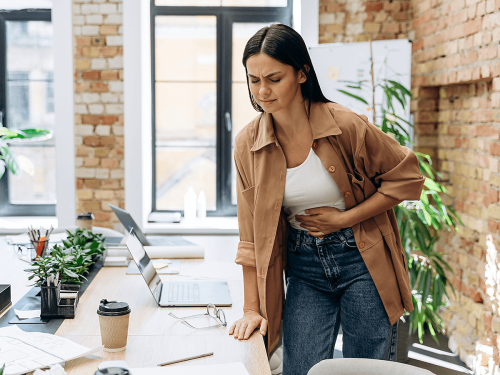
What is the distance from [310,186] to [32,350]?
2.94 feet

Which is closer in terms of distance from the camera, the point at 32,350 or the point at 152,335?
the point at 32,350

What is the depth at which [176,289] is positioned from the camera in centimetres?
182

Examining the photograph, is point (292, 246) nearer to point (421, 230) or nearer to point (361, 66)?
point (421, 230)

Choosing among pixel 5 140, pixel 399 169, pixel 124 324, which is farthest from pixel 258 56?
pixel 5 140

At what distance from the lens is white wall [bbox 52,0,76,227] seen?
3.60 m

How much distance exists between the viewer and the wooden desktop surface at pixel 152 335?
123cm

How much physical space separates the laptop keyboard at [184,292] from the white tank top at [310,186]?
1.67 feet

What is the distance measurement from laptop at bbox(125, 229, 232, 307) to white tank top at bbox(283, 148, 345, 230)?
0.46 metres

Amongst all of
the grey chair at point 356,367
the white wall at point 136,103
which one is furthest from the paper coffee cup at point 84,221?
the grey chair at point 356,367

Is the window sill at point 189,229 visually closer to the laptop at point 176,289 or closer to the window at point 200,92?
the window at point 200,92

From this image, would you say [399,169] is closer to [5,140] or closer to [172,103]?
[172,103]

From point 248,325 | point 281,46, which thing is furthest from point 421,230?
point 281,46

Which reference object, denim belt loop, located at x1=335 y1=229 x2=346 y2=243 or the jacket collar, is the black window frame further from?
denim belt loop, located at x1=335 y1=229 x2=346 y2=243

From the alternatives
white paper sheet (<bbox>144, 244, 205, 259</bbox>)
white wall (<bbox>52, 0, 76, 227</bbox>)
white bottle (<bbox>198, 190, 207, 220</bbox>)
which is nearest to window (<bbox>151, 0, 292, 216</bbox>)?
white bottle (<bbox>198, 190, 207, 220</bbox>)
